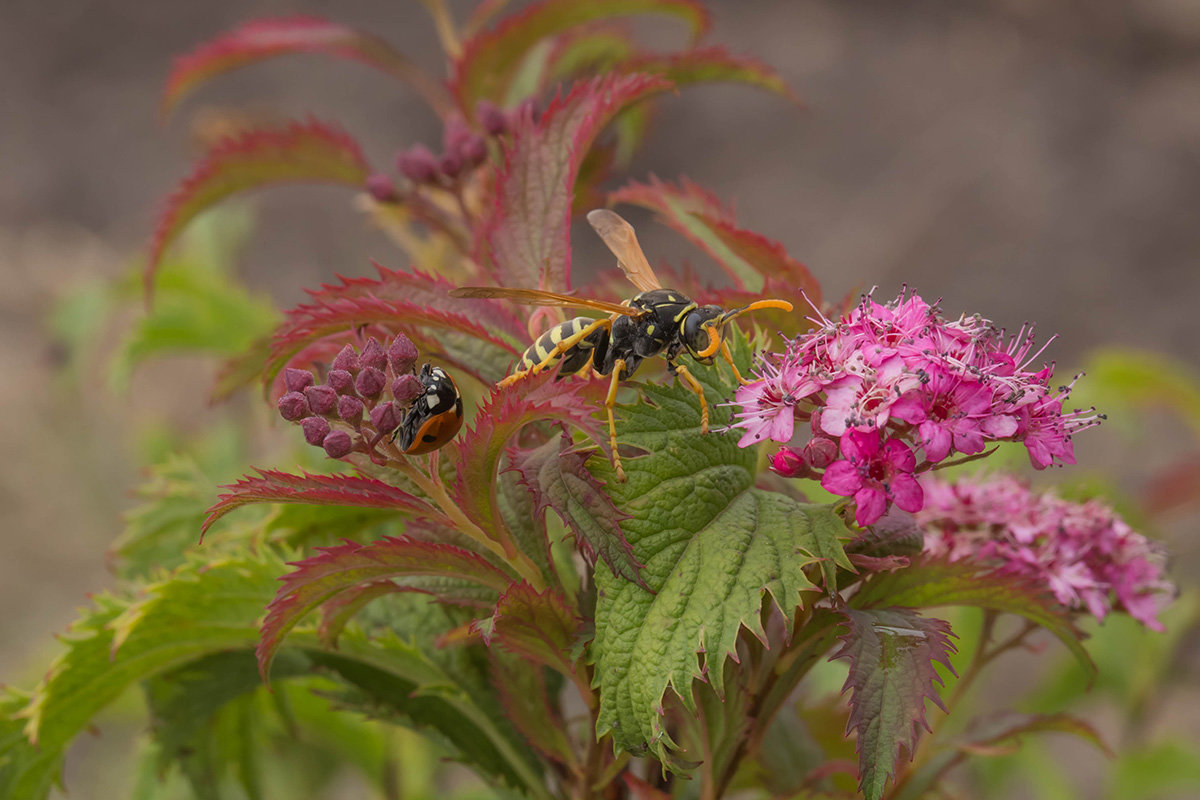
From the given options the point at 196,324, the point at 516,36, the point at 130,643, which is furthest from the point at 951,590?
the point at 196,324

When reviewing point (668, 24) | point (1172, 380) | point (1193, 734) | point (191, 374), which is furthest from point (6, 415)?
point (1193, 734)

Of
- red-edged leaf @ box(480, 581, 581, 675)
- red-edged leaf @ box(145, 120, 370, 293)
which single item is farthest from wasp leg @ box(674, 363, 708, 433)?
red-edged leaf @ box(145, 120, 370, 293)

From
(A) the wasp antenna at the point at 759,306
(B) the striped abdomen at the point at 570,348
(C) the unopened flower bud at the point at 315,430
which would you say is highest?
(A) the wasp antenna at the point at 759,306

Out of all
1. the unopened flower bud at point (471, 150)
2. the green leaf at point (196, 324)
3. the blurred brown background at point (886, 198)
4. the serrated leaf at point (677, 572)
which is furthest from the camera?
the blurred brown background at point (886, 198)

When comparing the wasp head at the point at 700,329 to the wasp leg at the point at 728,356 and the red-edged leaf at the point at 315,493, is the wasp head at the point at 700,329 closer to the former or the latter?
the wasp leg at the point at 728,356

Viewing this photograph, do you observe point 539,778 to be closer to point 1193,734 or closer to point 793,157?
point 1193,734

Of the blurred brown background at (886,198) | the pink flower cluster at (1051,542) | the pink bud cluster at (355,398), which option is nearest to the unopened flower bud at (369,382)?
the pink bud cluster at (355,398)
